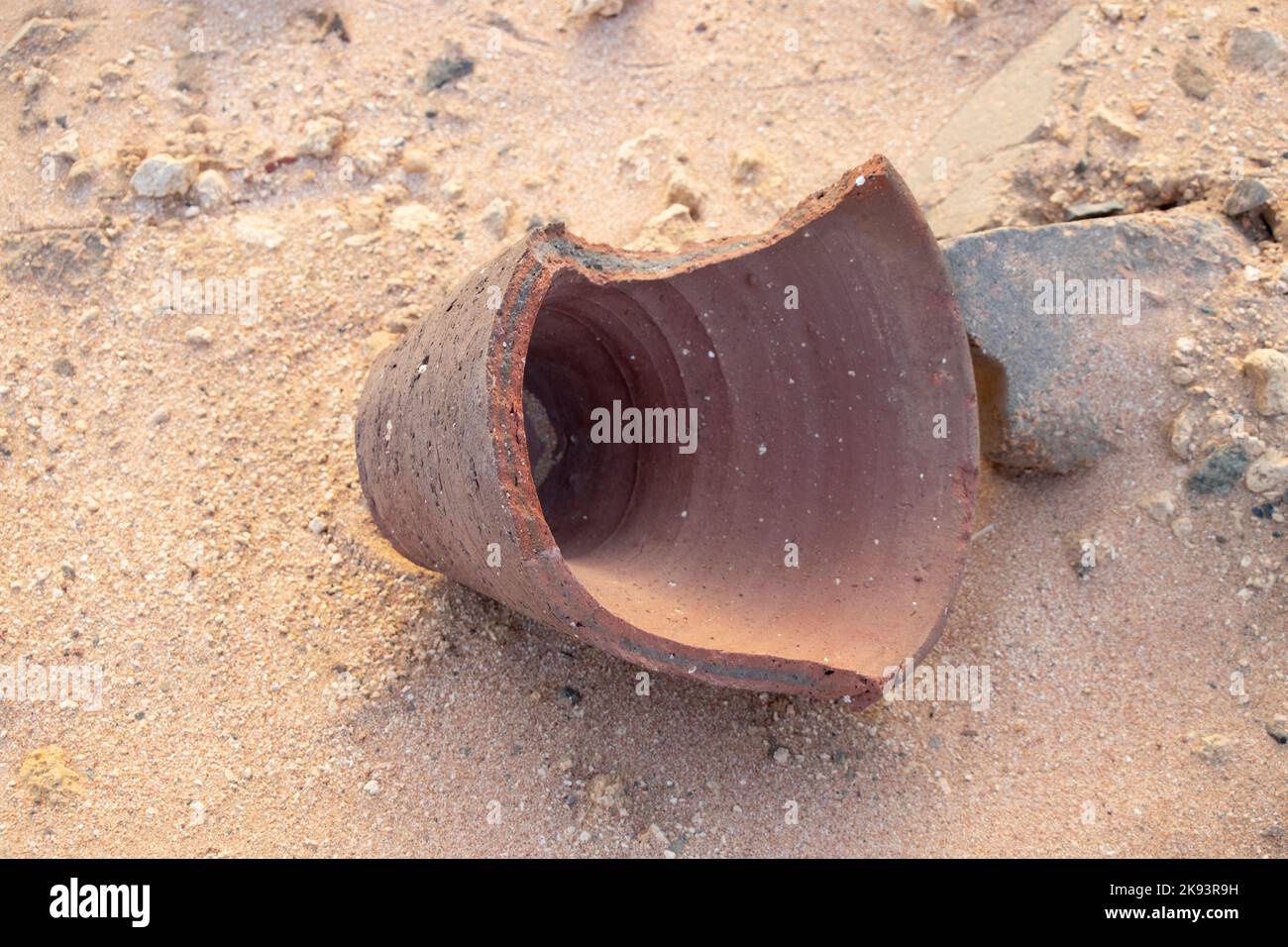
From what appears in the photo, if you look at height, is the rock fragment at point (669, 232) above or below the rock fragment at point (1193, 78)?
below

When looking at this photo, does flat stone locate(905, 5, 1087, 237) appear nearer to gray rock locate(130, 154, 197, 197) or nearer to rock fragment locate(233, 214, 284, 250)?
rock fragment locate(233, 214, 284, 250)

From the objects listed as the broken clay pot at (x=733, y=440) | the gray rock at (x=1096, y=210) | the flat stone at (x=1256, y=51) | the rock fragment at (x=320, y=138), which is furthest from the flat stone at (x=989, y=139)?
the rock fragment at (x=320, y=138)

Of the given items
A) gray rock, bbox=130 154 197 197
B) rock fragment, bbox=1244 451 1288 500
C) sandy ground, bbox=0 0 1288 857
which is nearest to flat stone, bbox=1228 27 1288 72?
sandy ground, bbox=0 0 1288 857

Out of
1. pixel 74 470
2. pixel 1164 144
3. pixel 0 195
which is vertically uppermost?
pixel 1164 144

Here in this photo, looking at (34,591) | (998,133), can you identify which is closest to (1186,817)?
(998,133)

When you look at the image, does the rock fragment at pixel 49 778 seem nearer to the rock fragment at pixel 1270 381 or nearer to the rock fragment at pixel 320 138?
the rock fragment at pixel 320 138

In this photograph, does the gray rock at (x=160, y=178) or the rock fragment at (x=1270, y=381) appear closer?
the rock fragment at (x=1270, y=381)

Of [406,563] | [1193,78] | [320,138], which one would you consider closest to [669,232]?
[320,138]

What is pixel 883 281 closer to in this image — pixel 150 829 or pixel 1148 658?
pixel 1148 658
